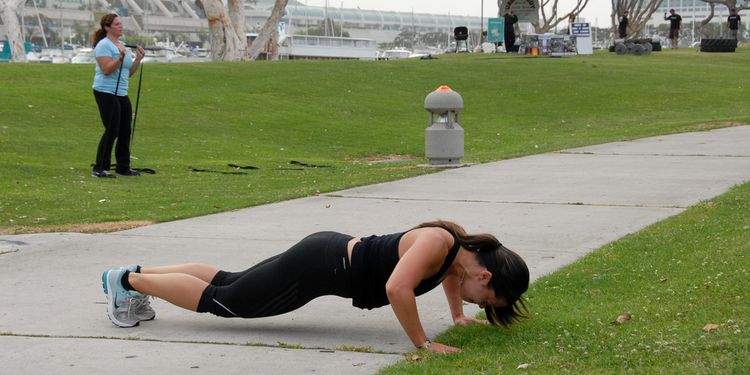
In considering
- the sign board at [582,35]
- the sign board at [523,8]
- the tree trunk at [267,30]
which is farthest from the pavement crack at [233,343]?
the sign board at [523,8]

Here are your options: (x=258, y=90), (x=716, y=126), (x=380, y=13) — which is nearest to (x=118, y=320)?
(x=716, y=126)

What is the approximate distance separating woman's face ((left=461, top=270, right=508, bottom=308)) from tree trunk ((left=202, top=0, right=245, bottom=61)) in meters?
38.3

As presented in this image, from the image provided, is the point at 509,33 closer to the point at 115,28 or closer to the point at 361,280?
the point at 115,28

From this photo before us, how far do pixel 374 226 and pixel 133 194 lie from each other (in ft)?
12.8

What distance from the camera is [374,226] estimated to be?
9438 millimetres

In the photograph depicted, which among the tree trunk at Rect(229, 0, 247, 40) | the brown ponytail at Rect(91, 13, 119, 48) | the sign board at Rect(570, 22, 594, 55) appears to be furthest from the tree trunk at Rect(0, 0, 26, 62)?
the brown ponytail at Rect(91, 13, 119, 48)

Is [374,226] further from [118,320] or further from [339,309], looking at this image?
[118,320]

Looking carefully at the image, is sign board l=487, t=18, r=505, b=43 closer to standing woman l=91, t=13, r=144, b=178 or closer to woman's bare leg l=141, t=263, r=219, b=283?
standing woman l=91, t=13, r=144, b=178

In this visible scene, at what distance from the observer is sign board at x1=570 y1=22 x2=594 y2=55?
47500mm

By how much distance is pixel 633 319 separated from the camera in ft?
19.1

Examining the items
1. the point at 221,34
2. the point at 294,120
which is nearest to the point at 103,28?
the point at 294,120

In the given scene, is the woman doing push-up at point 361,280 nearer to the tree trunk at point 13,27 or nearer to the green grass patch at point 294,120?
the green grass patch at point 294,120

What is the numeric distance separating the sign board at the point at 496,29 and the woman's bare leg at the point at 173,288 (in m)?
44.0

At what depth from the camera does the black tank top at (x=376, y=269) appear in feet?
18.7
